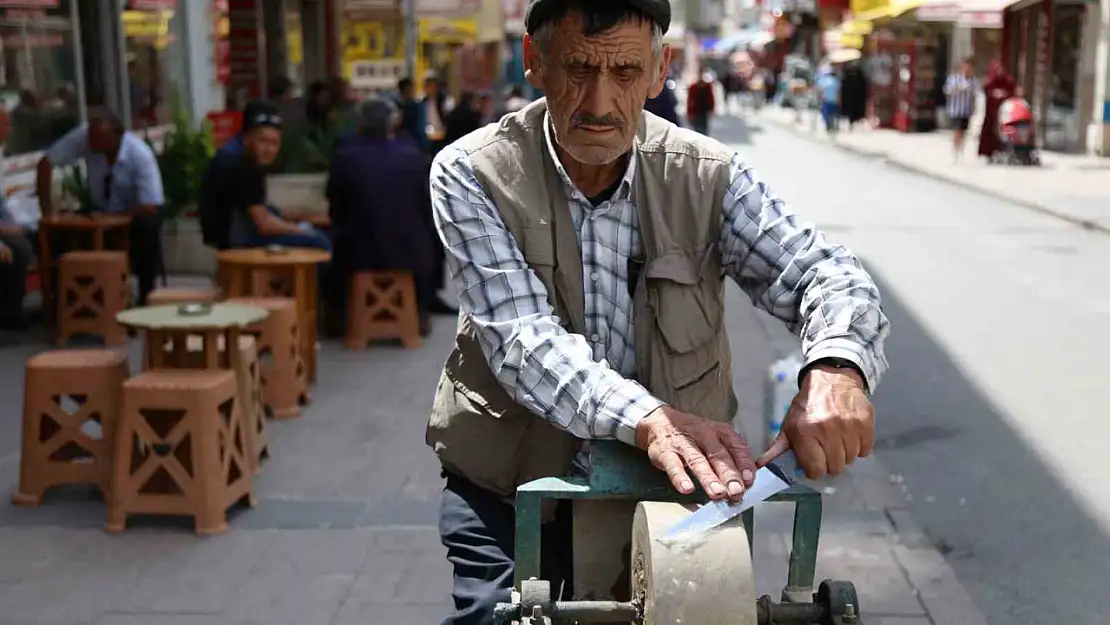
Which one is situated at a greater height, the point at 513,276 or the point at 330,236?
the point at 513,276

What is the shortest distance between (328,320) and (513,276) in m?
7.36

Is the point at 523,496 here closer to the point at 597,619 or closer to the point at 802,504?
the point at 597,619

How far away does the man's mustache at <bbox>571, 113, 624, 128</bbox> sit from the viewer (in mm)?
2250

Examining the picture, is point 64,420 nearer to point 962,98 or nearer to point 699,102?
point 962,98

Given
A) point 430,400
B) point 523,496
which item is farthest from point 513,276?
point 430,400

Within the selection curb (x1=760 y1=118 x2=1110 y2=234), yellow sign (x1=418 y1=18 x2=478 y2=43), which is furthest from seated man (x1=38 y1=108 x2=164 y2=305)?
yellow sign (x1=418 y1=18 x2=478 y2=43)

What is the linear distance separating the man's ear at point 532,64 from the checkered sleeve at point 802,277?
1.21 ft

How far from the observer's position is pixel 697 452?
1984mm

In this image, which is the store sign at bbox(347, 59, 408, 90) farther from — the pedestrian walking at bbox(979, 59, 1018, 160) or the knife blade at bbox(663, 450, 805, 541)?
the knife blade at bbox(663, 450, 805, 541)

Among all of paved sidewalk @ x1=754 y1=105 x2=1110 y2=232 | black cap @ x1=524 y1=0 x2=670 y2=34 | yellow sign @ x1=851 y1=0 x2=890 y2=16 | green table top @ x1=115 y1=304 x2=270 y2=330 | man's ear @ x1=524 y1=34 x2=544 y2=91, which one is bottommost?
paved sidewalk @ x1=754 y1=105 x2=1110 y2=232

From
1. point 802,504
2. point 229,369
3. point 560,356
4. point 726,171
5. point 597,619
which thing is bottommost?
point 229,369

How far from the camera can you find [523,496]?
207 centimetres

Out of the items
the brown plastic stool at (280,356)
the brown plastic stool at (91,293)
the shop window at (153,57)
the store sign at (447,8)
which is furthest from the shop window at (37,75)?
the store sign at (447,8)

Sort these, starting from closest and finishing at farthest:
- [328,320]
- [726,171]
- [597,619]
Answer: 1. [597,619]
2. [726,171]
3. [328,320]
